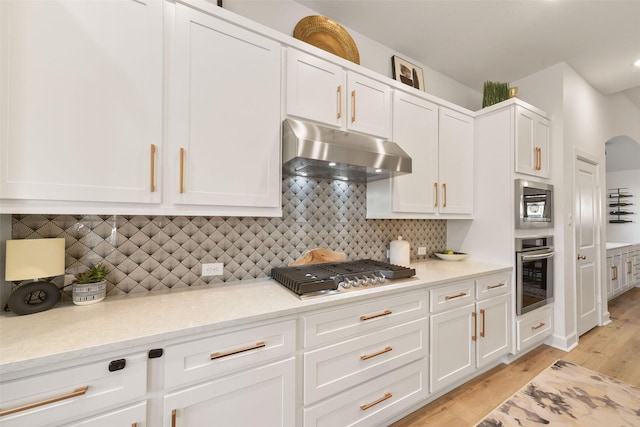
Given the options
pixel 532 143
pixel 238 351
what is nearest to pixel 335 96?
pixel 238 351

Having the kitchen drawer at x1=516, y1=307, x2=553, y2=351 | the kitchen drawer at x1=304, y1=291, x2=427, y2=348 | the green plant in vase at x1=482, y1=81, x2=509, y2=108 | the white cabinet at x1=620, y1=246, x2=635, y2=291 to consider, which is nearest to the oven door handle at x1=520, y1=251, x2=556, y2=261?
the kitchen drawer at x1=516, y1=307, x2=553, y2=351

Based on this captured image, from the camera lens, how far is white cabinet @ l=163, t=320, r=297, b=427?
3.39ft

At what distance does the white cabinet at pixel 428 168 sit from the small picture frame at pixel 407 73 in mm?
431

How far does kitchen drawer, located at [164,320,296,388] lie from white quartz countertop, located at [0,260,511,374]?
0.06m

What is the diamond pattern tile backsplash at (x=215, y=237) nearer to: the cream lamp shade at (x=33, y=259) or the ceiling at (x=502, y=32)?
the cream lamp shade at (x=33, y=259)

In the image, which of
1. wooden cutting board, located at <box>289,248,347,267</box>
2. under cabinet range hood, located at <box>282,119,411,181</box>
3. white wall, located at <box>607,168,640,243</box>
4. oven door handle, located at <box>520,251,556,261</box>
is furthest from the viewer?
white wall, located at <box>607,168,640,243</box>

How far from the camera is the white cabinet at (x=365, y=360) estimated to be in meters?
1.34

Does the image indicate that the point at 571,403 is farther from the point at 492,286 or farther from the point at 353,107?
the point at 353,107

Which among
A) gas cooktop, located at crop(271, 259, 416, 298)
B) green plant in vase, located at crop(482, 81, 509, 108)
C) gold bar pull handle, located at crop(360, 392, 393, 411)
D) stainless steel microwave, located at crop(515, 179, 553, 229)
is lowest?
gold bar pull handle, located at crop(360, 392, 393, 411)

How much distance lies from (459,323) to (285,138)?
1829mm

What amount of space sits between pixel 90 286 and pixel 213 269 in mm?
575

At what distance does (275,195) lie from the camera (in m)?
1.56

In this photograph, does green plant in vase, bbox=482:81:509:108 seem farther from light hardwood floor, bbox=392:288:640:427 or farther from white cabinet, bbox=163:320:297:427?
white cabinet, bbox=163:320:297:427

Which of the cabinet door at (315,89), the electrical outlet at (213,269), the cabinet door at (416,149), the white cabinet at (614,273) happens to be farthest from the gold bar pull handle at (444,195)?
the white cabinet at (614,273)
